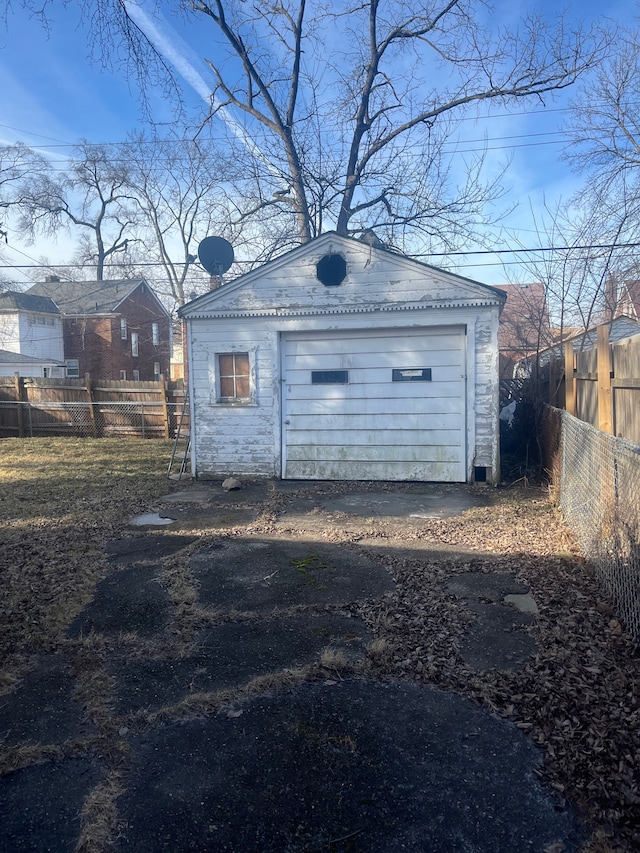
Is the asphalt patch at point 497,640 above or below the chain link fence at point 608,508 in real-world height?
below

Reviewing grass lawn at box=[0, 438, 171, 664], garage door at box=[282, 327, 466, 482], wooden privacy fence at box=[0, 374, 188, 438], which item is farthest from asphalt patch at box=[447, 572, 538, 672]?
wooden privacy fence at box=[0, 374, 188, 438]

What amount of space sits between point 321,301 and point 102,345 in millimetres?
26912

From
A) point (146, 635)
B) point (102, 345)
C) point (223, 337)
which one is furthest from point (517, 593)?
point (102, 345)

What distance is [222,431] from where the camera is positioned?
9609mm

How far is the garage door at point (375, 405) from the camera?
28.9 feet

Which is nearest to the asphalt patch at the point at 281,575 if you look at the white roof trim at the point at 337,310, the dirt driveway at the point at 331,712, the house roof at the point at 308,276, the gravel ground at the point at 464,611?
the dirt driveway at the point at 331,712

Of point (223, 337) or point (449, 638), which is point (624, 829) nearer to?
point (449, 638)

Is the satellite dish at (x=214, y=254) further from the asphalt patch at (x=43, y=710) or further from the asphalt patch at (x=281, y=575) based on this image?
the asphalt patch at (x=43, y=710)

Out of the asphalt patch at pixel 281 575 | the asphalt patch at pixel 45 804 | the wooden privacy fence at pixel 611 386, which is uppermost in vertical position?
the wooden privacy fence at pixel 611 386

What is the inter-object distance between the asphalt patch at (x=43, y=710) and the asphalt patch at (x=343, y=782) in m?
0.40

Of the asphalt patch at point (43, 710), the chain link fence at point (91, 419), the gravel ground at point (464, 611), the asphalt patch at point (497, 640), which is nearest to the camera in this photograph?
the gravel ground at point (464, 611)

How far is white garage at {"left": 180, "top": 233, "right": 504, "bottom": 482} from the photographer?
8.66 meters

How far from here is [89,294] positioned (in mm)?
33438

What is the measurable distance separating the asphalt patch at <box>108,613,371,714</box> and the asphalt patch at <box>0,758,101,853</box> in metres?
0.48
